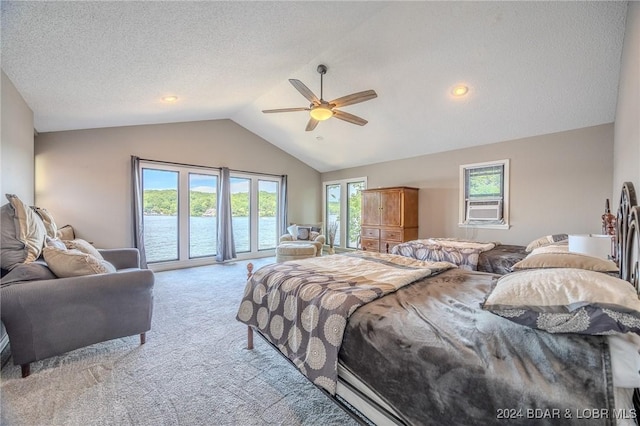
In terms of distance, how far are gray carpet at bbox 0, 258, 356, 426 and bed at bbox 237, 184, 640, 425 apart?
34 centimetres

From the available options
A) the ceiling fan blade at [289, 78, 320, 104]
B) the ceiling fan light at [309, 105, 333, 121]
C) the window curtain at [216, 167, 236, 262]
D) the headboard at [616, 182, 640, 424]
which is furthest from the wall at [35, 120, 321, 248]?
the headboard at [616, 182, 640, 424]

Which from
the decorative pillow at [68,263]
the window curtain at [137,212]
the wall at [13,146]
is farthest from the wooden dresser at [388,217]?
the wall at [13,146]

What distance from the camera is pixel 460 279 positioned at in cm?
202

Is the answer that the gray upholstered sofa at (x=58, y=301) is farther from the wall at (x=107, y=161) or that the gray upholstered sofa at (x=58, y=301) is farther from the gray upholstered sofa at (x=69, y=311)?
the wall at (x=107, y=161)

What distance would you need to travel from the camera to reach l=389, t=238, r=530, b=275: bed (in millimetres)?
3236

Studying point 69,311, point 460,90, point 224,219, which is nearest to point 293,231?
point 224,219

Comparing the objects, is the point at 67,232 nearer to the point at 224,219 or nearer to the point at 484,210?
the point at 224,219

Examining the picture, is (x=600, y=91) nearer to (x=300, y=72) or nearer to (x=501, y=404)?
(x=300, y=72)

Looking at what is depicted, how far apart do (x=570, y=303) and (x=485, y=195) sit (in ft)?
14.5

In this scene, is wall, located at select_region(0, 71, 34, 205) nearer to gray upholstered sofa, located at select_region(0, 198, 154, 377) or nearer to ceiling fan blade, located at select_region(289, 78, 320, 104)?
gray upholstered sofa, located at select_region(0, 198, 154, 377)

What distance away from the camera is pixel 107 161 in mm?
4672

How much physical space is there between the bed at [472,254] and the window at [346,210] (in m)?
3.04

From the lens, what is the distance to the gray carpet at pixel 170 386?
162 cm

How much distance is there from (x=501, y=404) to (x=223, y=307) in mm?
3146
